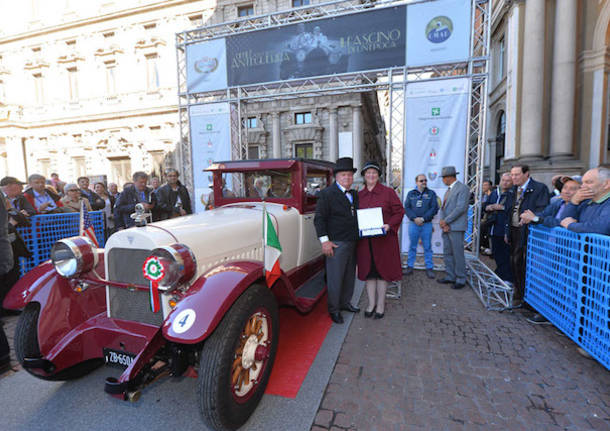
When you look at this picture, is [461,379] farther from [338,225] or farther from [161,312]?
[161,312]

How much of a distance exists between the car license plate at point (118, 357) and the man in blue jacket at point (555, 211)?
419cm

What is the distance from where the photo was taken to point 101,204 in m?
6.54

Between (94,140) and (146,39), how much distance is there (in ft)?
29.1

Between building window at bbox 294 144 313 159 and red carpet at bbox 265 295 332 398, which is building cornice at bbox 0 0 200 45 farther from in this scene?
red carpet at bbox 265 295 332 398

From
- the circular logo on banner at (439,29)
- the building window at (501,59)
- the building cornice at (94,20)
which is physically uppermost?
the building cornice at (94,20)

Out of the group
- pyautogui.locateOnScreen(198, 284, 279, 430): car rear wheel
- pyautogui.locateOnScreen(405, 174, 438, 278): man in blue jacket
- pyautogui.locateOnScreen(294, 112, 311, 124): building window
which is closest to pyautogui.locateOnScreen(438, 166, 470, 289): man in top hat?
pyautogui.locateOnScreen(405, 174, 438, 278): man in blue jacket

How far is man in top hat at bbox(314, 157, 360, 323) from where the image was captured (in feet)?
11.4

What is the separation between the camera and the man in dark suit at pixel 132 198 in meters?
5.63

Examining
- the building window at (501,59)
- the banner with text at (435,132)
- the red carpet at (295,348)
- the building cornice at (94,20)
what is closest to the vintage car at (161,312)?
the red carpet at (295,348)

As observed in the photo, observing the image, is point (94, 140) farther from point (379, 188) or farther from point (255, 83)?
point (379, 188)

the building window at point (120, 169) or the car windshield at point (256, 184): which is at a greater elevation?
the building window at point (120, 169)

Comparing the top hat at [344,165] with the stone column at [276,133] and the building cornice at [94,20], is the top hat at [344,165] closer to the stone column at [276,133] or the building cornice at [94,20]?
the stone column at [276,133]

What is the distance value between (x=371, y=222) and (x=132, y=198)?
4811 mm

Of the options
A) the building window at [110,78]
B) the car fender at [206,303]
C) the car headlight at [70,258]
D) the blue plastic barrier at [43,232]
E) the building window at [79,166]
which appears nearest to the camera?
the car fender at [206,303]
